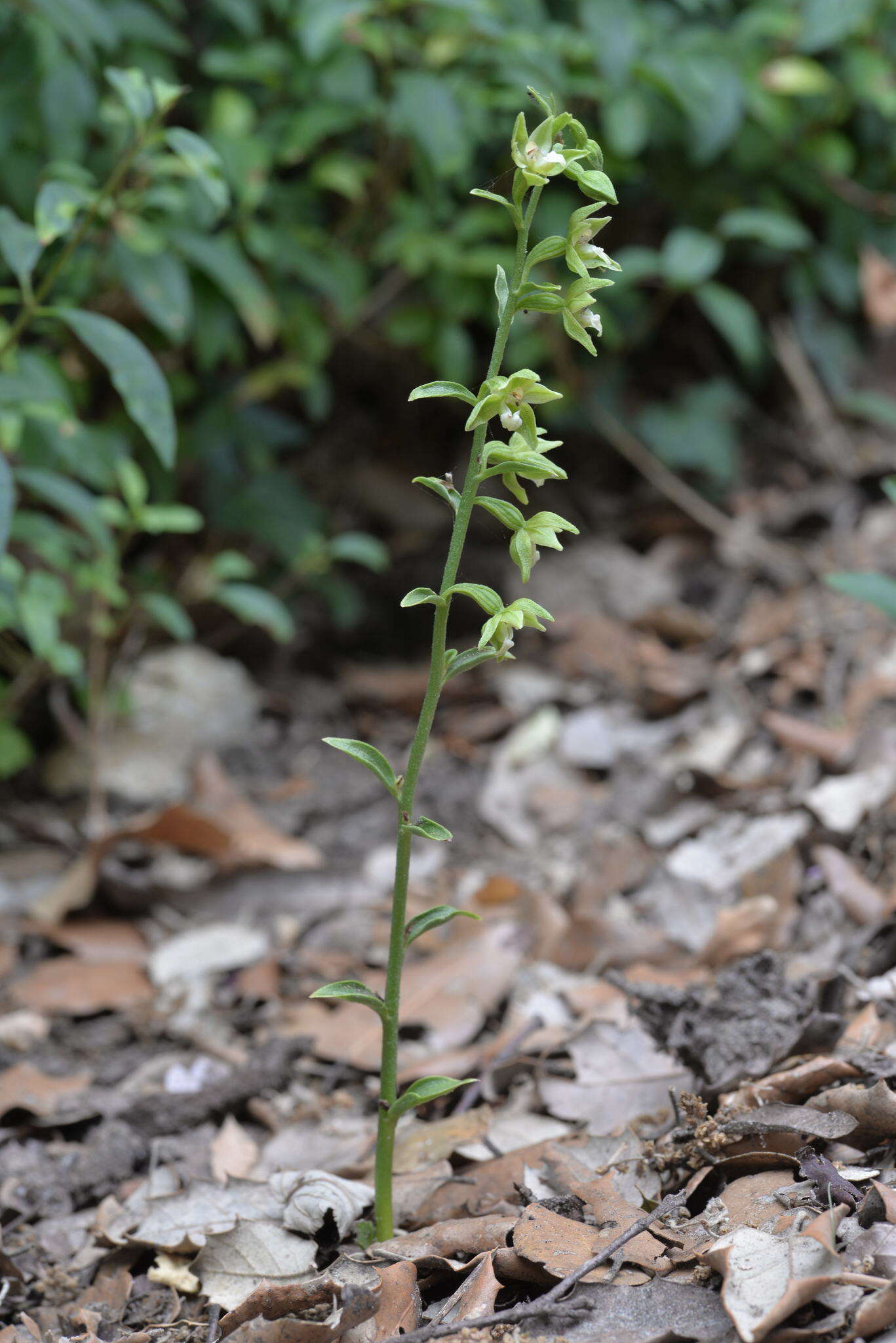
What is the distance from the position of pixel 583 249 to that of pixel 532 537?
1.18 ft

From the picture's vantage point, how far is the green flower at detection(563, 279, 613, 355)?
1.35m

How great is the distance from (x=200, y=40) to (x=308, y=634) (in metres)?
1.98

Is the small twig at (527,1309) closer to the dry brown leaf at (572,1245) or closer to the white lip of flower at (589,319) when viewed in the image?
the dry brown leaf at (572,1245)

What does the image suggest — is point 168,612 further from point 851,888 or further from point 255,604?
point 851,888

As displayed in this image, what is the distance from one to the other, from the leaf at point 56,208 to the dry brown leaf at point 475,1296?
196 cm

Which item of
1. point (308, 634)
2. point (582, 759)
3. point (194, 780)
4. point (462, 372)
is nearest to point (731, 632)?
point (582, 759)

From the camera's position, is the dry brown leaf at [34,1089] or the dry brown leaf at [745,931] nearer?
the dry brown leaf at [34,1089]

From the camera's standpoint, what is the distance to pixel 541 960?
8.32ft

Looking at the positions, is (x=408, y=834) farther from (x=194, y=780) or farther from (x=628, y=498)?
(x=628, y=498)

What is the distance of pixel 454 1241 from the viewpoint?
1.50m

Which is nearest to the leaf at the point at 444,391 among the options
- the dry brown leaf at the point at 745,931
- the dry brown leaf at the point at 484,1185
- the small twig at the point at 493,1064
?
the dry brown leaf at the point at 484,1185

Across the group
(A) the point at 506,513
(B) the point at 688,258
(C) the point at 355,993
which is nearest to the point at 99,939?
(C) the point at 355,993

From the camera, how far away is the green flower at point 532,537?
54.2 inches

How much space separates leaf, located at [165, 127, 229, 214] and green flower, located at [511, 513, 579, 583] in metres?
1.34
